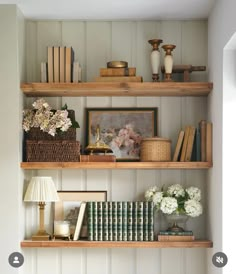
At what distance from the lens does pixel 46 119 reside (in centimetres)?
356

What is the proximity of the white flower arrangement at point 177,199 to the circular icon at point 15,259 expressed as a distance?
86 centimetres

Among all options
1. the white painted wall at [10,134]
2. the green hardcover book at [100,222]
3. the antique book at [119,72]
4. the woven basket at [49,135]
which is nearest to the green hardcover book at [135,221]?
the green hardcover book at [100,222]

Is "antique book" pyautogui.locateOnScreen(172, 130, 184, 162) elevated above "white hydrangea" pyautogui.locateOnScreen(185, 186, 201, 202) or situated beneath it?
elevated above

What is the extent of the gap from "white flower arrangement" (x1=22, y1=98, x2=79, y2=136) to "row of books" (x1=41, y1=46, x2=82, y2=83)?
0.17 m

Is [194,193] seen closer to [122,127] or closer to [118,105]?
[122,127]

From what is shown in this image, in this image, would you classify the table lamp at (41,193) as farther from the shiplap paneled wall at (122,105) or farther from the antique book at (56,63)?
the antique book at (56,63)

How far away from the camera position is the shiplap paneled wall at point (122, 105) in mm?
3740

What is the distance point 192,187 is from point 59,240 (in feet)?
2.93

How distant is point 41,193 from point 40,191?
0.01 meters

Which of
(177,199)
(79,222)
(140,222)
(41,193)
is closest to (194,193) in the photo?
(177,199)

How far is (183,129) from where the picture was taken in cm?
378

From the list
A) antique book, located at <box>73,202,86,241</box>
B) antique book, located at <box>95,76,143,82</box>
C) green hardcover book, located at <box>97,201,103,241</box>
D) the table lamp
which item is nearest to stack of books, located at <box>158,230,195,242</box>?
green hardcover book, located at <box>97,201,103,241</box>

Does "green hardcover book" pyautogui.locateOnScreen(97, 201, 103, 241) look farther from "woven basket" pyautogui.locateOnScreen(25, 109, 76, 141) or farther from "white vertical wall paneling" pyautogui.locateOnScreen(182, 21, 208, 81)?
"white vertical wall paneling" pyautogui.locateOnScreen(182, 21, 208, 81)

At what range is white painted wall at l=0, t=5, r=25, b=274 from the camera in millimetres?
3475
